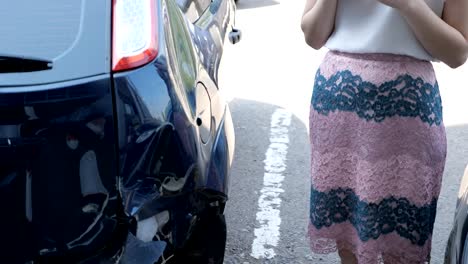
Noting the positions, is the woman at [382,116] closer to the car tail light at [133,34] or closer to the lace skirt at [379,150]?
the lace skirt at [379,150]

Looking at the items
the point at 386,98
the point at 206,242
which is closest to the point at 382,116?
the point at 386,98

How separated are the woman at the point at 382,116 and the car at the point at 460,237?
90 mm

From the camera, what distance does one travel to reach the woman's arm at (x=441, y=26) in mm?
2102

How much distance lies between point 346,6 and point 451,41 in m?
0.33

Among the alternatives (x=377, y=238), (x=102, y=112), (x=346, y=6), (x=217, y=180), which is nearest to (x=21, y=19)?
(x=102, y=112)

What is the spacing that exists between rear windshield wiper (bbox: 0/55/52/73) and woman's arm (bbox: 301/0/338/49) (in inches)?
32.7

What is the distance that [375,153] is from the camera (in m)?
2.30

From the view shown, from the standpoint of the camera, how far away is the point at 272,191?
4.29 metres

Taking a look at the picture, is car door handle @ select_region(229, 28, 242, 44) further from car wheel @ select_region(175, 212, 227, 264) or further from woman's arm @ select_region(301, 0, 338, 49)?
car wheel @ select_region(175, 212, 227, 264)

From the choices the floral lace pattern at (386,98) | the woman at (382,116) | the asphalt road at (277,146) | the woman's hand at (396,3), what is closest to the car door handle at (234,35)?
the asphalt road at (277,146)

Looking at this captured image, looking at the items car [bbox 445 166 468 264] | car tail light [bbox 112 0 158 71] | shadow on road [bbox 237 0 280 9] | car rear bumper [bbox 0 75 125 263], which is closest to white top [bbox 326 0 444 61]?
car [bbox 445 166 468 264]

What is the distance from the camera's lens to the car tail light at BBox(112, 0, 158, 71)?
2012mm

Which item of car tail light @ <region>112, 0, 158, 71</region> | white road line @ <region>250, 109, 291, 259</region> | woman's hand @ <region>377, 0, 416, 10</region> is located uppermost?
woman's hand @ <region>377, 0, 416, 10</region>

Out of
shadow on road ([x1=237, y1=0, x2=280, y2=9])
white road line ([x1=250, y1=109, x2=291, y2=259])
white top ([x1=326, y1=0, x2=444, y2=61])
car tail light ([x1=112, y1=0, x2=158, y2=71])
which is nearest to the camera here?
car tail light ([x1=112, y1=0, x2=158, y2=71])
